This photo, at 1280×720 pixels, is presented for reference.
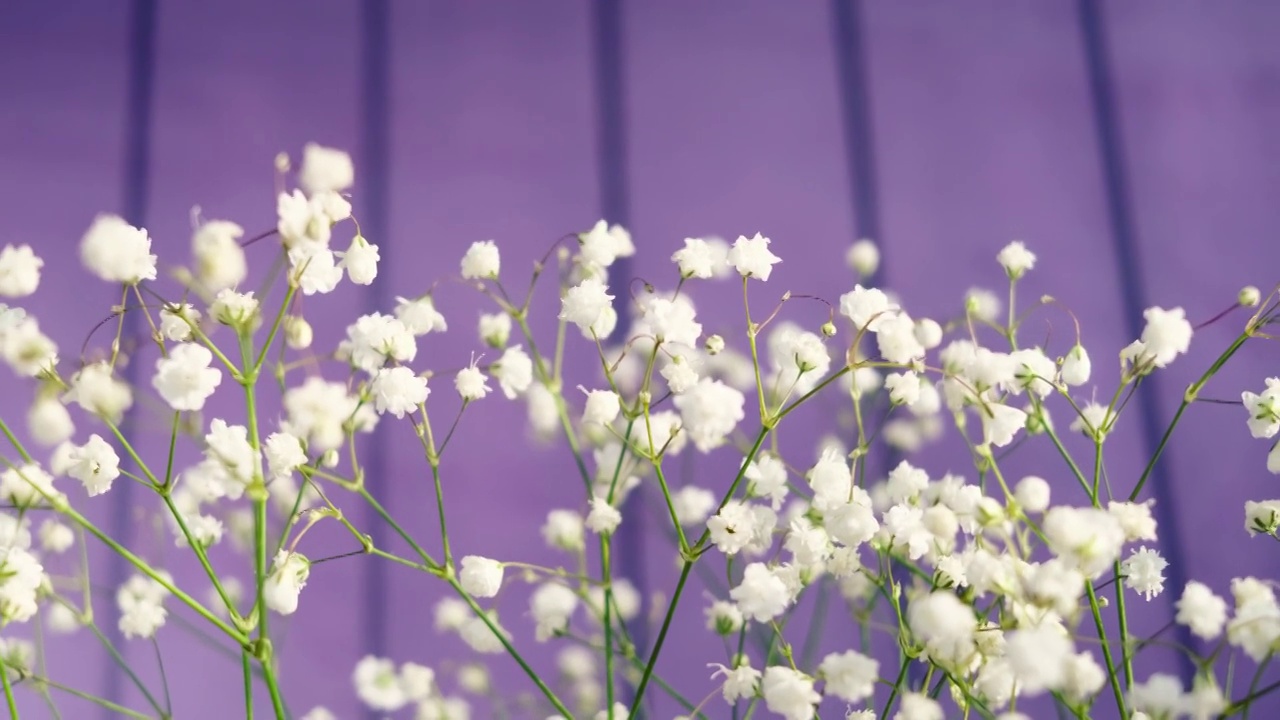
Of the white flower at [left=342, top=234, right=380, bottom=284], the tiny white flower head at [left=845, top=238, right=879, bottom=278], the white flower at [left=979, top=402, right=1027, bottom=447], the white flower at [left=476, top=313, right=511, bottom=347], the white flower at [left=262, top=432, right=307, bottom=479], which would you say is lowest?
the white flower at [left=262, top=432, right=307, bottom=479]

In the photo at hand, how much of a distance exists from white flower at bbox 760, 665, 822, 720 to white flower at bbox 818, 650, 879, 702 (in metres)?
0.03

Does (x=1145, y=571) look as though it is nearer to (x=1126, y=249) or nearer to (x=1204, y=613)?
(x=1204, y=613)

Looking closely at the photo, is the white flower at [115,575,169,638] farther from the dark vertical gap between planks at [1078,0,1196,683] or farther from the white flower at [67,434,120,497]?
the dark vertical gap between planks at [1078,0,1196,683]

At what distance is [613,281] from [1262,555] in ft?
2.94

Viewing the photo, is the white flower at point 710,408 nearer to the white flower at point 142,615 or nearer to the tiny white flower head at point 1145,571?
the tiny white flower head at point 1145,571

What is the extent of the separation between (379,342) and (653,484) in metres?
0.66

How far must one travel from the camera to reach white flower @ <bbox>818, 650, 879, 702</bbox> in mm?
697

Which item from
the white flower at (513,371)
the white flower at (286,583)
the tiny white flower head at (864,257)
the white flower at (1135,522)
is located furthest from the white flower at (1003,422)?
the tiny white flower head at (864,257)

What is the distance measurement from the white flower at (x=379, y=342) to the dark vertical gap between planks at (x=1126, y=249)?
→ 1031 millimetres

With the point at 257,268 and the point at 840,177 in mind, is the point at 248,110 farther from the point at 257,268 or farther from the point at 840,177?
the point at 840,177

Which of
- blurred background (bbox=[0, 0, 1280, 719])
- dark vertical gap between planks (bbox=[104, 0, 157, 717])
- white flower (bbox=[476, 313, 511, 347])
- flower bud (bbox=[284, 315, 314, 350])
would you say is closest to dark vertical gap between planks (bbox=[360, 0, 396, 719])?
blurred background (bbox=[0, 0, 1280, 719])

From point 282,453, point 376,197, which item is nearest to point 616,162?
point 376,197

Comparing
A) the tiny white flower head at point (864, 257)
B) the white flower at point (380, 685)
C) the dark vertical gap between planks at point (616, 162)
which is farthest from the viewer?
the dark vertical gap between planks at point (616, 162)

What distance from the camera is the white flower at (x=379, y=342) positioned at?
74 centimetres
